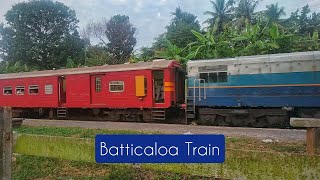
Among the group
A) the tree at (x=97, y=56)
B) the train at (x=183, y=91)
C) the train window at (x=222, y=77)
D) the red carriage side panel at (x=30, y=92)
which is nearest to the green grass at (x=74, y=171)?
the train at (x=183, y=91)

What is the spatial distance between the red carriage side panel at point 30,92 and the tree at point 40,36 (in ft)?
59.1

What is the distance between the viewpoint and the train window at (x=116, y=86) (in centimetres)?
1628

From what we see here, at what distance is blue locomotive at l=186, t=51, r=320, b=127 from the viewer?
1250cm

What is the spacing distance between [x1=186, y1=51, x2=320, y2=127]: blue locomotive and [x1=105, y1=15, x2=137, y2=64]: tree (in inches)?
1328

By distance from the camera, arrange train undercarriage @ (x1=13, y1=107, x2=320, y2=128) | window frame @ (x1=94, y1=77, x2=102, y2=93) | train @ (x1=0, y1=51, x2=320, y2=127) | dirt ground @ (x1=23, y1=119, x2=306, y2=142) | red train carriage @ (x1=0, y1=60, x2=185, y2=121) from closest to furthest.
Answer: dirt ground @ (x1=23, y1=119, x2=306, y2=142), train @ (x1=0, y1=51, x2=320, y2=127), train undercarriage @ (x1=13, y1=107, x2=320, y2=128), red train carriage @ (x1=0, y1=60, x2=185, y2=121), window frame @ (x1=94, y1=77, x2=102, y2=93)

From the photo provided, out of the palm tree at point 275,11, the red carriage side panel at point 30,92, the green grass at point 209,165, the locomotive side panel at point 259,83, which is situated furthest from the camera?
the palm tree at point 275,11

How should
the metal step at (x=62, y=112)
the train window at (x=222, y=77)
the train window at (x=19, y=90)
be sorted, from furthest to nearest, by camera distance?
the train window at (x=19, y=90)
the metal step at (x=62, y=112)
the train window at (x=222, y=77)

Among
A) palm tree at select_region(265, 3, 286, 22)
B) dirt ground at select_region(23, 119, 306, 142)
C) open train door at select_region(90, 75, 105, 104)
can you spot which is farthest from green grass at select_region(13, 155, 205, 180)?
palm tree at select_region(265, 3, 286, 22)

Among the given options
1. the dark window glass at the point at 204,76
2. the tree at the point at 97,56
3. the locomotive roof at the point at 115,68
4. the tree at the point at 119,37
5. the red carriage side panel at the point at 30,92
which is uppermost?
the tree at the point at 119,37

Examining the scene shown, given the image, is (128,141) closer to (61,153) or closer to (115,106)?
(61,153)

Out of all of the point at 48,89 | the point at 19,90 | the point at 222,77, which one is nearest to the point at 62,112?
the point at 48,89

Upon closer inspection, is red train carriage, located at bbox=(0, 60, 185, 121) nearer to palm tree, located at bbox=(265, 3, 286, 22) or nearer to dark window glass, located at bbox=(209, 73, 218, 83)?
dark window glass, located at bbox=(209, 73, 218, 83)

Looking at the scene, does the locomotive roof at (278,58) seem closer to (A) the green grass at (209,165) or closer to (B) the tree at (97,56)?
(A) the green grass at (209,165)

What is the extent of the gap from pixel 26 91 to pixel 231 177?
18832 mm
